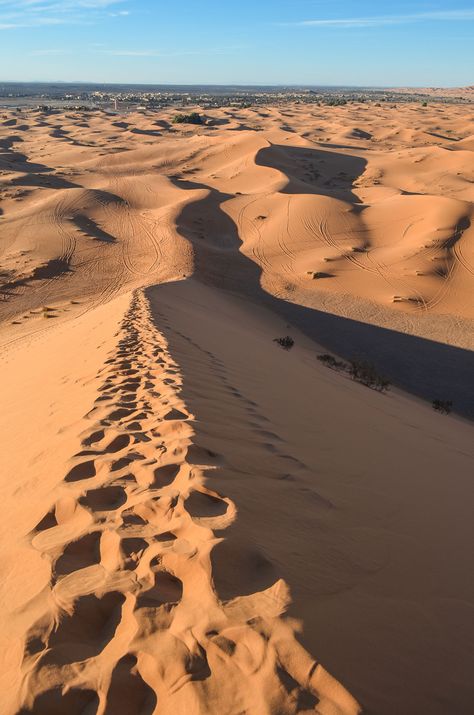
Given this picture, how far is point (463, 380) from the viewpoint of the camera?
42.7 feet

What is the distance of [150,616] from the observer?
2246 mm

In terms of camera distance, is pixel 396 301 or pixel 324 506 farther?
pixel 396 301

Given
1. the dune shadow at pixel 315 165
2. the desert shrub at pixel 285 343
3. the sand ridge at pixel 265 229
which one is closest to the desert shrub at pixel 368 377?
the desert shrub at pixel 285 343

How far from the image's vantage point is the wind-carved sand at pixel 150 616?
6.25ft

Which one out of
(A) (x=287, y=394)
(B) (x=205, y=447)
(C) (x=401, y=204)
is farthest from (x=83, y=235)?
(B) (x=205, y=447)

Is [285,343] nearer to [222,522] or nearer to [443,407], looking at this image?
[443,407]

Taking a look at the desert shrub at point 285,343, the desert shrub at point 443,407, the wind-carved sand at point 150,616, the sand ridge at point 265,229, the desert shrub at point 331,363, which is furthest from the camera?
the sand ridge at point 265,229

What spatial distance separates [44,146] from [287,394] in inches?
2124

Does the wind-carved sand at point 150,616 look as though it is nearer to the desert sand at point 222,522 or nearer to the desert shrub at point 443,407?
Result: the desert sand at point 222,522

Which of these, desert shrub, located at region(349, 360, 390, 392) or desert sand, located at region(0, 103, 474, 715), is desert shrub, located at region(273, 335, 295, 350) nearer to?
desert sand, located at region(0, 103, 474, 715)

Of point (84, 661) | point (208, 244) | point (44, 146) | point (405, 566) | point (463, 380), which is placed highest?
point (44, 146)

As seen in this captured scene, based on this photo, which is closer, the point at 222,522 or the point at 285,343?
the point at 222,522

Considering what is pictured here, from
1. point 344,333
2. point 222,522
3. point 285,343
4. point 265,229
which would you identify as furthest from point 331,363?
point 265,229

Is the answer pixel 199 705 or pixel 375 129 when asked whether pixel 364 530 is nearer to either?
pixel 199 705
